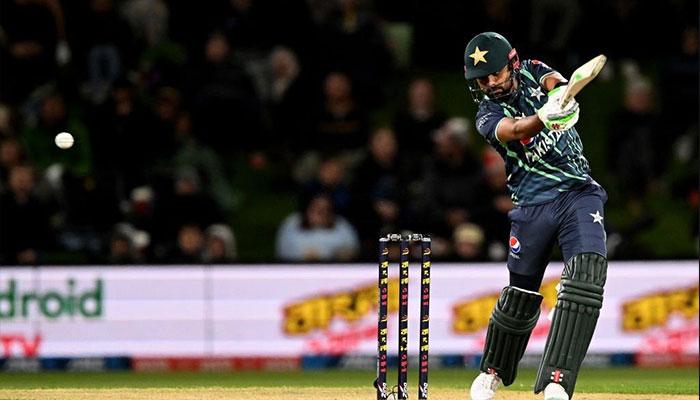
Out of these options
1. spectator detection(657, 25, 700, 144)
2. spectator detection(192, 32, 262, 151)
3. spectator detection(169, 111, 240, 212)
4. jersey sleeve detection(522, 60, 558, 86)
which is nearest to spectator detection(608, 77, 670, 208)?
spectator detection(657, 25, 700, 144)

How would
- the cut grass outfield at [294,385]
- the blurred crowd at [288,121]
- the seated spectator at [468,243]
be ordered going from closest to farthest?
the cut grass outfield at [294,385] < the seated spectator at [468,243] < the blurred crowd at [288,121]

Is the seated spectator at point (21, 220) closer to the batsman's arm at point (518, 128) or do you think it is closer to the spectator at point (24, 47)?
the spectator at point (24, 47)

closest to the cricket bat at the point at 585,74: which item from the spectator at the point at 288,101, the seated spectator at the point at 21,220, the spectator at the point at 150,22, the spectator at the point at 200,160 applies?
the seated spectator at the point at 21,220

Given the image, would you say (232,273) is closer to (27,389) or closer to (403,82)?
(27,389)

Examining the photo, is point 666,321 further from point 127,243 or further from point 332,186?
point 127,243

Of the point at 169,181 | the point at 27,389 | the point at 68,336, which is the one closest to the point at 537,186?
the point at 27,389

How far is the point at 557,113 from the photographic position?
22.5 feet

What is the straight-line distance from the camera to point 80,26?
48.5 feet

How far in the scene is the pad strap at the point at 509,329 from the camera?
7.77 meters

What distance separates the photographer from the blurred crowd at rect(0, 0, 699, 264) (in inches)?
512

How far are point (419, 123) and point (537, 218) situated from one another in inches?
247

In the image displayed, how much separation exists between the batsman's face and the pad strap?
1.08 metres

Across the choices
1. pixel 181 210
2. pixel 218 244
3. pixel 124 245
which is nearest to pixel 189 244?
pixel 218 244

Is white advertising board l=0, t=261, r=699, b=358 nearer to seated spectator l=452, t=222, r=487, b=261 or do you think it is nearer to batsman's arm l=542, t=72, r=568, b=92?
seated spectator l=452, t=222, r=487, b=261
